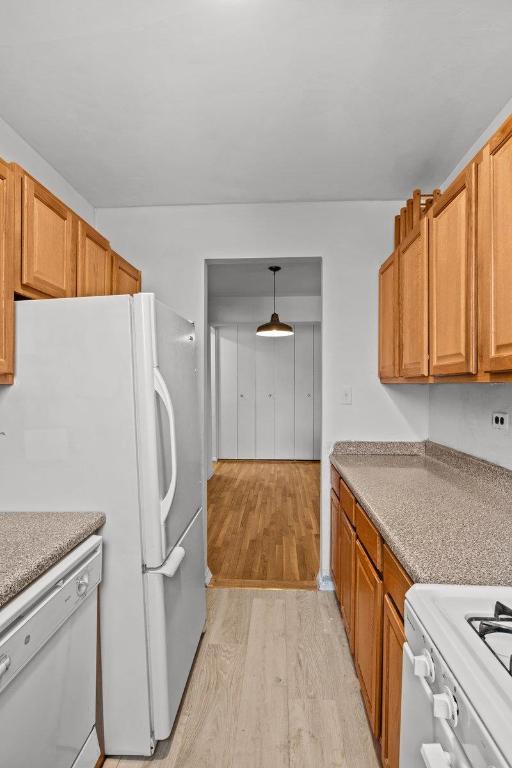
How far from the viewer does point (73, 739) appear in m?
1.32

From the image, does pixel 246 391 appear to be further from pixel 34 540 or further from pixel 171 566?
pixel 34 540

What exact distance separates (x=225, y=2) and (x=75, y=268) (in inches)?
46.7

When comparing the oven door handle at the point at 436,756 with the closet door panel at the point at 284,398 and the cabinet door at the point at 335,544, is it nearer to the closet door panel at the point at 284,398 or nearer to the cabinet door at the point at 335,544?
the cabinet door at the point at 335,544

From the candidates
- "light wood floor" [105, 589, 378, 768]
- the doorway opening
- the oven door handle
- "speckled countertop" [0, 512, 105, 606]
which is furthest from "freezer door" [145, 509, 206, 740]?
the doorway opening

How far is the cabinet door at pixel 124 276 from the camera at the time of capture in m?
2.46

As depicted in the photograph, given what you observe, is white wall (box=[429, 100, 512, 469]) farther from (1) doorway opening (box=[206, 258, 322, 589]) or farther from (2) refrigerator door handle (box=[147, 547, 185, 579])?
(1) doorway opening (box=[206, 258, 322, 589])

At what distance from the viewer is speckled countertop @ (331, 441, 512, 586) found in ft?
3.54

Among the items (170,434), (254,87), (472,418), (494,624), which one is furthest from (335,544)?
(254,87)

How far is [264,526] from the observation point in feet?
13.3

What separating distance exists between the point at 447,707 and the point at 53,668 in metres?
1.04

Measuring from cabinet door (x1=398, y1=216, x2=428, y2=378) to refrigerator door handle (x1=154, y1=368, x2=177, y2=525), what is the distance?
111cm

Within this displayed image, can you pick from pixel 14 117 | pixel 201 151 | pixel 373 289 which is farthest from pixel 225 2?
pixel 373 289

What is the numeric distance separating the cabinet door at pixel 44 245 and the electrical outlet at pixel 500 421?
198 cm

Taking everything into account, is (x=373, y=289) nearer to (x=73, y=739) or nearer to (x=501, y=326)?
(x=501, y=326)
